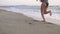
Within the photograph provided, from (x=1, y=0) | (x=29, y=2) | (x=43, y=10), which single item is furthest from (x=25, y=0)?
(x=43, y=10)

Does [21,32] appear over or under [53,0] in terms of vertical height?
over

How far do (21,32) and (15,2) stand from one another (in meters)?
12.7

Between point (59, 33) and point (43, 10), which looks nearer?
point (59, 33)

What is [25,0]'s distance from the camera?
60.6 feet

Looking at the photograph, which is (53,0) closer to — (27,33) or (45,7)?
(45,7)

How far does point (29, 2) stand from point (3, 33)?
12.6 metres

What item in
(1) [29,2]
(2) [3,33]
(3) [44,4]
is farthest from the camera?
(1) [29,2]

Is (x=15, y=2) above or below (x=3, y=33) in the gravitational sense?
below

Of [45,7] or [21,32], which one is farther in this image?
[45,7]

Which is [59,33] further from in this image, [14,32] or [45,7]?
[45,7]

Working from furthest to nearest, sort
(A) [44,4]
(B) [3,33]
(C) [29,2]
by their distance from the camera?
(C) [29,2] → (A) [44,4] → (B) [3,33]

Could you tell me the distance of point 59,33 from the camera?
625cm

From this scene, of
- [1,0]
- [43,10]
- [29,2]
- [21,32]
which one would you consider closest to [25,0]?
[29,2]

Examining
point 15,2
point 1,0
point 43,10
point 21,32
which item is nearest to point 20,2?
point 15,2
